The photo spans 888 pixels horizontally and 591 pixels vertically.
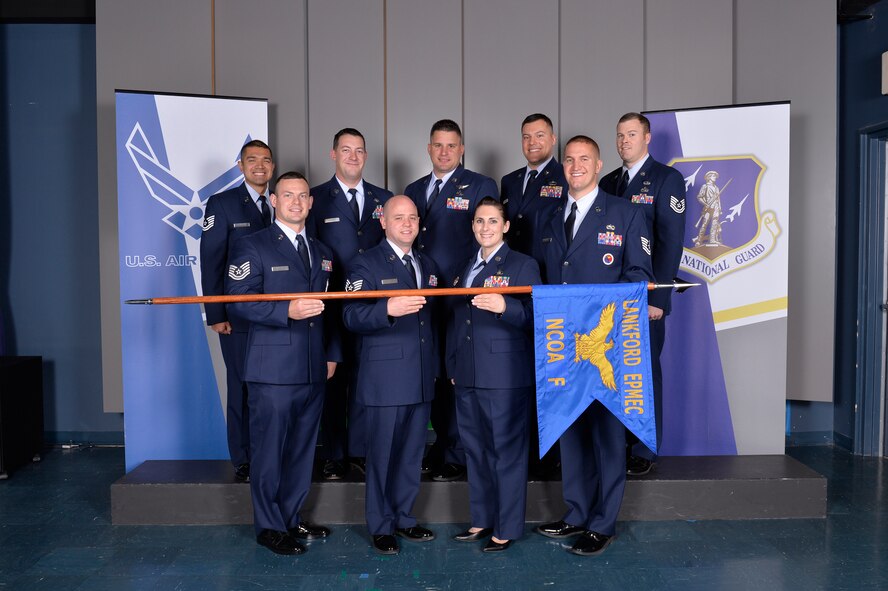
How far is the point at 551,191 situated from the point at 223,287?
196cm

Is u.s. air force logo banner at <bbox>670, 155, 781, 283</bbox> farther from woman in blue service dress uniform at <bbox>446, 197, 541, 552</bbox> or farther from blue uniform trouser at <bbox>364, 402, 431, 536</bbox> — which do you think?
blue uniform trouser at <bbox>364, 402, 431, 536</bbox>

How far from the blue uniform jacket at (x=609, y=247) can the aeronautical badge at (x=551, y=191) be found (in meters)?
0.58

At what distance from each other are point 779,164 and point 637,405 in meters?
2.33

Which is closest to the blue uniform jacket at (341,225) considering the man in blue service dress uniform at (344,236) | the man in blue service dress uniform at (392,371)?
the man in blue service dress uniform at (344,236)

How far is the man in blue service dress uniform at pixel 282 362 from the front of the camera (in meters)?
3.29

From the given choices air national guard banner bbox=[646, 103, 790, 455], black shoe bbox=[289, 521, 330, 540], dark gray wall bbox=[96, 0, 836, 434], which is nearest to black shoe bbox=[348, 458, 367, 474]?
→ black shoe bbox=[289, 521, 330, 540]

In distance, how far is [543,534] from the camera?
139 inches

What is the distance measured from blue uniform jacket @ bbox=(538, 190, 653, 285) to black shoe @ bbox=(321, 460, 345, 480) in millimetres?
1639

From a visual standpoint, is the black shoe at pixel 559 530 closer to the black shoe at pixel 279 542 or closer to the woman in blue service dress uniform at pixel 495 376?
the woman in blue service dress uniform at pixel 495 376

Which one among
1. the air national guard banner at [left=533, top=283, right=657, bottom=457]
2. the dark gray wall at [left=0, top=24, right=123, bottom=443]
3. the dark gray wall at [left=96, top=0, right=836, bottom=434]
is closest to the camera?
the air national guard banner at [left=533, top=283, right=657, bottom=457]

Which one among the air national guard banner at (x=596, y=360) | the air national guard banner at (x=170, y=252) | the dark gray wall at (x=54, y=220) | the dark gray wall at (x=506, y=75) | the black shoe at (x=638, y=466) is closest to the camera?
the air national guard banner at (x=596, y=360)

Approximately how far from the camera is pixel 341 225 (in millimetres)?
3922

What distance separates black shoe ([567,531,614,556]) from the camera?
10.9ft

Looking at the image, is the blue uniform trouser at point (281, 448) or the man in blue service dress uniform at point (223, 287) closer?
the blue uniform trouser at point (281, 448)
